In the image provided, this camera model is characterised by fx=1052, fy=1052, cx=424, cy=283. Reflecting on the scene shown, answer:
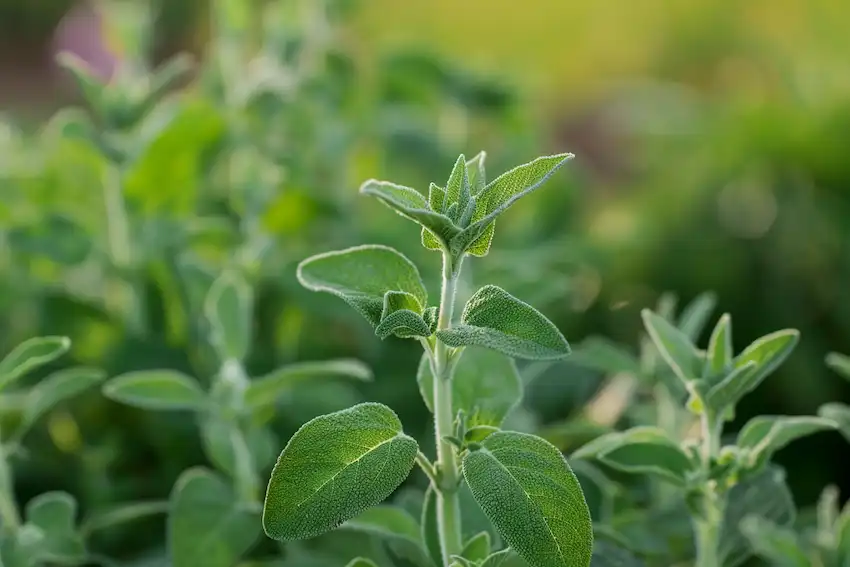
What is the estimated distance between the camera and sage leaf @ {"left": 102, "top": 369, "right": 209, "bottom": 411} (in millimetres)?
585

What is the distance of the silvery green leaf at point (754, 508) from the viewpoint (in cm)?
58

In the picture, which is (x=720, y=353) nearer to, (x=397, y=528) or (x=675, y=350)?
(x=675, y=350)

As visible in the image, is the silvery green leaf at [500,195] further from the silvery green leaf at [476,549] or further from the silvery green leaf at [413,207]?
the silvery green leaf at [476,549]

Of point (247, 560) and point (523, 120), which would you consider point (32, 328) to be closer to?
point (247, 560)

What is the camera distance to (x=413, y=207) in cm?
42

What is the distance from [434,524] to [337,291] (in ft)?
0.46

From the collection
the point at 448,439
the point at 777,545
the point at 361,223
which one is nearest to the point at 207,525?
the point at 448,439

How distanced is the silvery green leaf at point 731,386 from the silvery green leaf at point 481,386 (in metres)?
0.09

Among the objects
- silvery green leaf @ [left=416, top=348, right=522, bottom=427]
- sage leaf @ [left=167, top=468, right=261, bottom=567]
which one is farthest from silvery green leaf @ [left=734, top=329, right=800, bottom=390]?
sage leaf @ [left=167, top=468, right=261, bottom=567]

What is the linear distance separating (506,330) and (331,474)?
0.30ft

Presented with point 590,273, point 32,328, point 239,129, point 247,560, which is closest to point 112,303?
point 32,328

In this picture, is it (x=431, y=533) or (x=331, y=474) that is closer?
(x=331, y=474)

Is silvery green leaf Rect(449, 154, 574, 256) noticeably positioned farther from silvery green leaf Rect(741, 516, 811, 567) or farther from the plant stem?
silvery green leaf Rect(741, 516, 811, 567)

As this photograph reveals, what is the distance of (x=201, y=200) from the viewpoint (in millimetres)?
955
